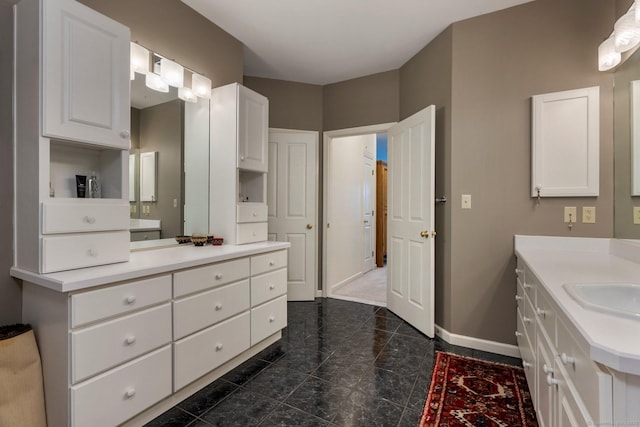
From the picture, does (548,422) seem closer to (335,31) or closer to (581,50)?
(581,50)

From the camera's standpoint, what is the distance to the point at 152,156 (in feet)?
7.03

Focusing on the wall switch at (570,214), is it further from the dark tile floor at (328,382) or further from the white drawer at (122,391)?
the white drawer at (122,391)

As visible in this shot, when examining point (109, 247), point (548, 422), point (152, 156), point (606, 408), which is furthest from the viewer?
point (152, 156)

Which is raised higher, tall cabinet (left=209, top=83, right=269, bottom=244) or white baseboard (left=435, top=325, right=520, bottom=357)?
tall cabinet (left=209, top=83, right=269, bottom=244)

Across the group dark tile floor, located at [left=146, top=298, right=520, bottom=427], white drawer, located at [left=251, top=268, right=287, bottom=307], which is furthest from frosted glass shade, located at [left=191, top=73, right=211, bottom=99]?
dark tile floor, located at [left=146, top=298, right=520, bottom=427]

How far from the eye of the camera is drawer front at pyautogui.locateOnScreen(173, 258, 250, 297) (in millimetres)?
1705

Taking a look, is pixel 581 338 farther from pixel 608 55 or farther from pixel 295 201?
pixel 295 201

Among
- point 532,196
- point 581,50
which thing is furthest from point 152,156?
point 581,50

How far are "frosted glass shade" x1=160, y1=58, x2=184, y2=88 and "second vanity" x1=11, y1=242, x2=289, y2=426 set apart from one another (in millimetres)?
1222

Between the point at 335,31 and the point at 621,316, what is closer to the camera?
the point at 621,316

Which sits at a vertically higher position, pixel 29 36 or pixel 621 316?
pixel 29 36

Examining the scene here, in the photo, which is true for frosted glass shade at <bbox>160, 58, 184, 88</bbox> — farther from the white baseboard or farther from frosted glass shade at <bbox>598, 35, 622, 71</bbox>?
the white baseboard

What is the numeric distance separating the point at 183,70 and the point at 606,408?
280 centimetres

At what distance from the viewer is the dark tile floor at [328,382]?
5.47ft
